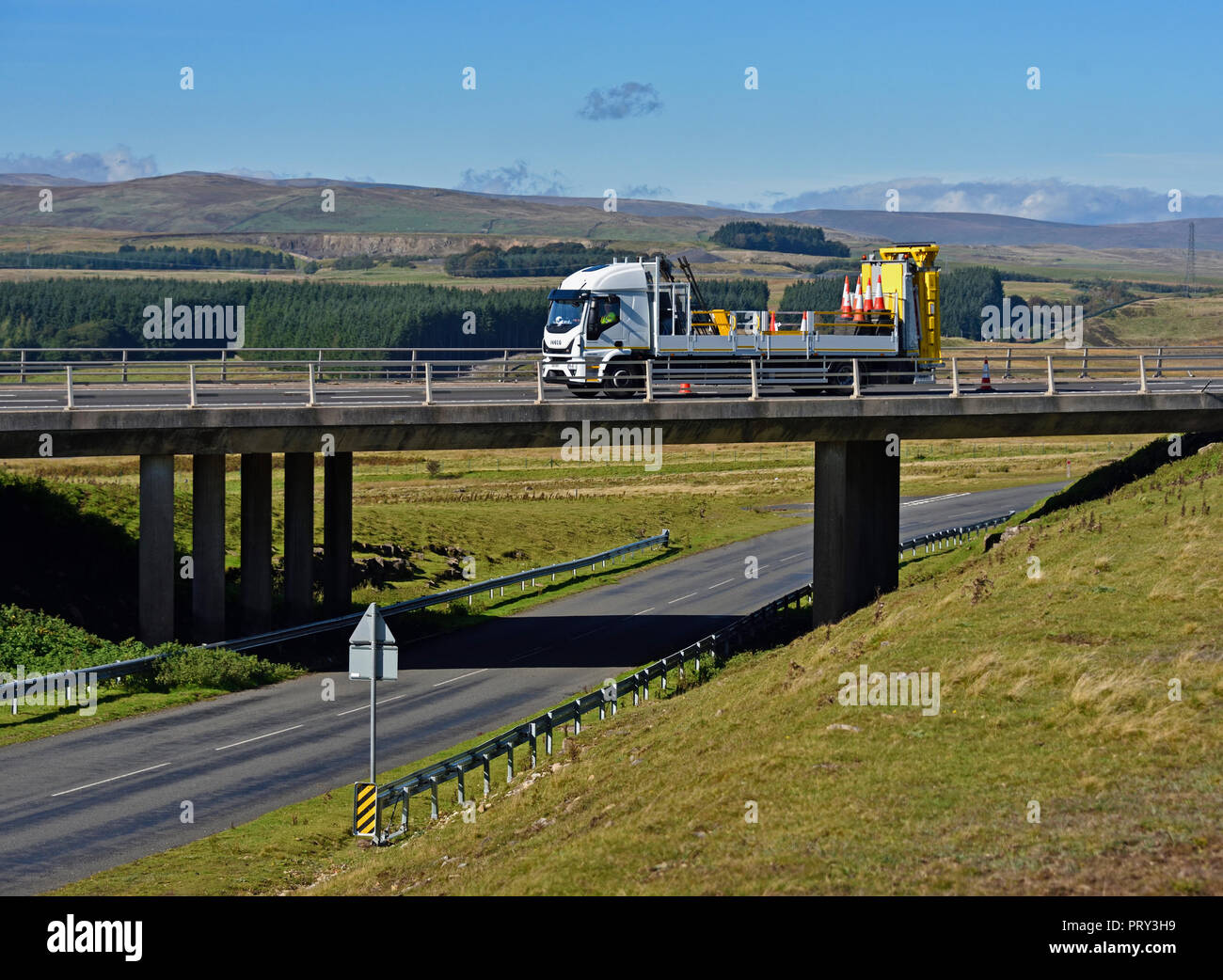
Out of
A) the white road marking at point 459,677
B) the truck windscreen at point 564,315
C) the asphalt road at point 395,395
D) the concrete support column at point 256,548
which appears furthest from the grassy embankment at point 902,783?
the truck windscreen at point 564,315

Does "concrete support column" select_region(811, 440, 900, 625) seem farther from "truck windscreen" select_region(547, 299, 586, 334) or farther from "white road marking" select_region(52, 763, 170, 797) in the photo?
"white road marking" select_region(52, 763, 170, 797)

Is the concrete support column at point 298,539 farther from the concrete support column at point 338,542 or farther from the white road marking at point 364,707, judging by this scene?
the white road marking at point 364,707

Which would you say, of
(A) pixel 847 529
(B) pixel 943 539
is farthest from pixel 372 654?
(B) pixel 943 539

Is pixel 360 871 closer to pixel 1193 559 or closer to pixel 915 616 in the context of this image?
pixel 915 616

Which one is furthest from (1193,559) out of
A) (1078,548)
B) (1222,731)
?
(1222,731)

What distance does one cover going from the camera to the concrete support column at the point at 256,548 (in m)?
36.1

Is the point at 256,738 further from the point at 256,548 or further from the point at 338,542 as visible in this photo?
the point at 338,542

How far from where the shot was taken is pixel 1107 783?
14672 millimetres

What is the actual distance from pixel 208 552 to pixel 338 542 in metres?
5.91

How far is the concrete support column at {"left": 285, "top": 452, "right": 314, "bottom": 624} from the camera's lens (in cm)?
3781

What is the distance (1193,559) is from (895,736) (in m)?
10.9

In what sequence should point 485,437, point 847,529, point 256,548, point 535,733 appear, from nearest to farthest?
point 535,733 → point 485,437 → point 847,529 → point 256,548

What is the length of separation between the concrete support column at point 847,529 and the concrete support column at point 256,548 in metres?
14.3

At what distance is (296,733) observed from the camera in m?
28.3
